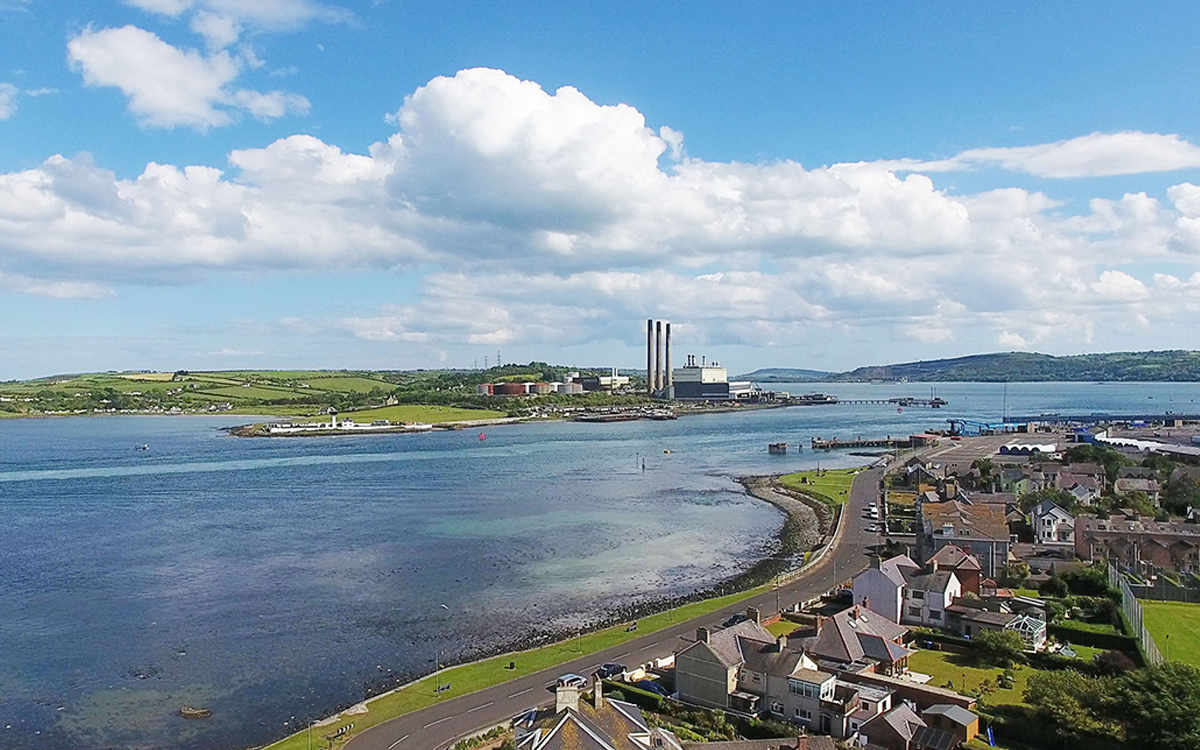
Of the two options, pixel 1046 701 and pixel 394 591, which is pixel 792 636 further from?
pixel 394 591

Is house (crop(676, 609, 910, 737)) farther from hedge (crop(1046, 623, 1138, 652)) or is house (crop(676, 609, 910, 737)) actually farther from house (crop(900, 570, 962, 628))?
hedge (crop(1046, 623, 1138, 652))

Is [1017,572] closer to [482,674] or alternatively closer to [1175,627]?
[1175,627]

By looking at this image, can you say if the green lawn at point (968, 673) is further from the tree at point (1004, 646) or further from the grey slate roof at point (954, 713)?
the grey slate roof at point (954, 713)

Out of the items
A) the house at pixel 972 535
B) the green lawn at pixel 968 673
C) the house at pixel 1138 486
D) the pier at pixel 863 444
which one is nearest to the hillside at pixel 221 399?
the pier at pixel 863 444

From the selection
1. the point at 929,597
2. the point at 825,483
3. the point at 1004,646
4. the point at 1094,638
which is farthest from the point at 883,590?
the point at 825,483

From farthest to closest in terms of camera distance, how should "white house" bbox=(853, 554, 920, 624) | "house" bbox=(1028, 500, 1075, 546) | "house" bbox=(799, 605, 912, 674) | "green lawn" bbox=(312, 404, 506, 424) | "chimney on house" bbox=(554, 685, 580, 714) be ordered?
1. "green lawn" bbox=(312, 404, 506, 424)
2. "house" bbox=(1028, 500, 1075, 546)
3. "white house" bbox=(853, 554, 920, 624)
4. "house" bbox=(799, 605, 912, 674)
5. "chimney on house" bbox=(554, 685, 580, 714)

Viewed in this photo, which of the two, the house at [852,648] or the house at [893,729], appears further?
the house at [852,648]

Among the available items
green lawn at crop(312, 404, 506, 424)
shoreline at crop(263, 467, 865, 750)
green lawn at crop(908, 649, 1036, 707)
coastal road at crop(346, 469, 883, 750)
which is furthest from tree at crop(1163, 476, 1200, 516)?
green lawn at crop(312, 404, 506, 424)
